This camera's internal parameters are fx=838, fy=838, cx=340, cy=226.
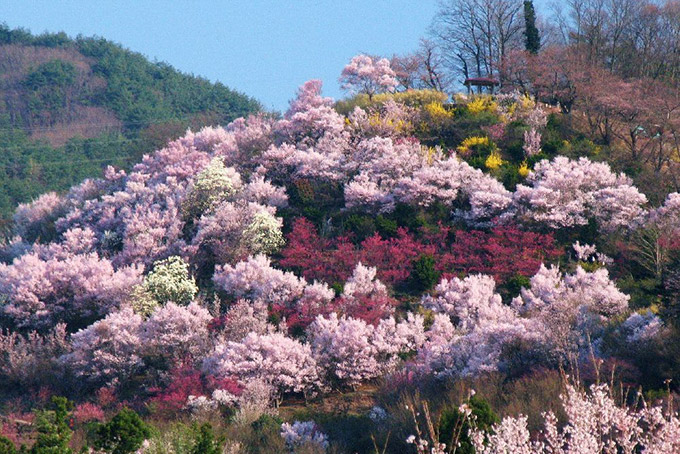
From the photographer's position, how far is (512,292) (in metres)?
22.1

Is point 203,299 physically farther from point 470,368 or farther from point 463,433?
point 463,433

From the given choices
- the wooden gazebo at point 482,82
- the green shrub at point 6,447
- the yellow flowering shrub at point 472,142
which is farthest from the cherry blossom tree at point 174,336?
the wooden gazebo at point 482,82

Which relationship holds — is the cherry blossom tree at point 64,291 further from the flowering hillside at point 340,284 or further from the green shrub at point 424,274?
the green shrub at point 424,274

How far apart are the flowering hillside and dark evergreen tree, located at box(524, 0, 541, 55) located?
5294mm

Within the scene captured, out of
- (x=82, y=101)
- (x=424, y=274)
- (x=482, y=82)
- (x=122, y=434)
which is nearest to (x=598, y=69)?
(x=482, y=82)

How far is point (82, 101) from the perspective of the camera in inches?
3873

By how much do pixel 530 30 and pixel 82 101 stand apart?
71244mm

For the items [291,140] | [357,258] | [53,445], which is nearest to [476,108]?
[291,140]

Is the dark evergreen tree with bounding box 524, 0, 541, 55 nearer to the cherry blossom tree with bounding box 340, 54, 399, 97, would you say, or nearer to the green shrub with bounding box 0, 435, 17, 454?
the cherry blossom tree with bounding box 340, 54, 399, 97

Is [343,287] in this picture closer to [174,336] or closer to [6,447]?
[174,336]

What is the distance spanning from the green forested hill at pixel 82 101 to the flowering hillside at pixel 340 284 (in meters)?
43.2

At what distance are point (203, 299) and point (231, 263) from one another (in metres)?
2.03

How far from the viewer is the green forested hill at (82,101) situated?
74.9 metres

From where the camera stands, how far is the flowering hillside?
16.1 meters
